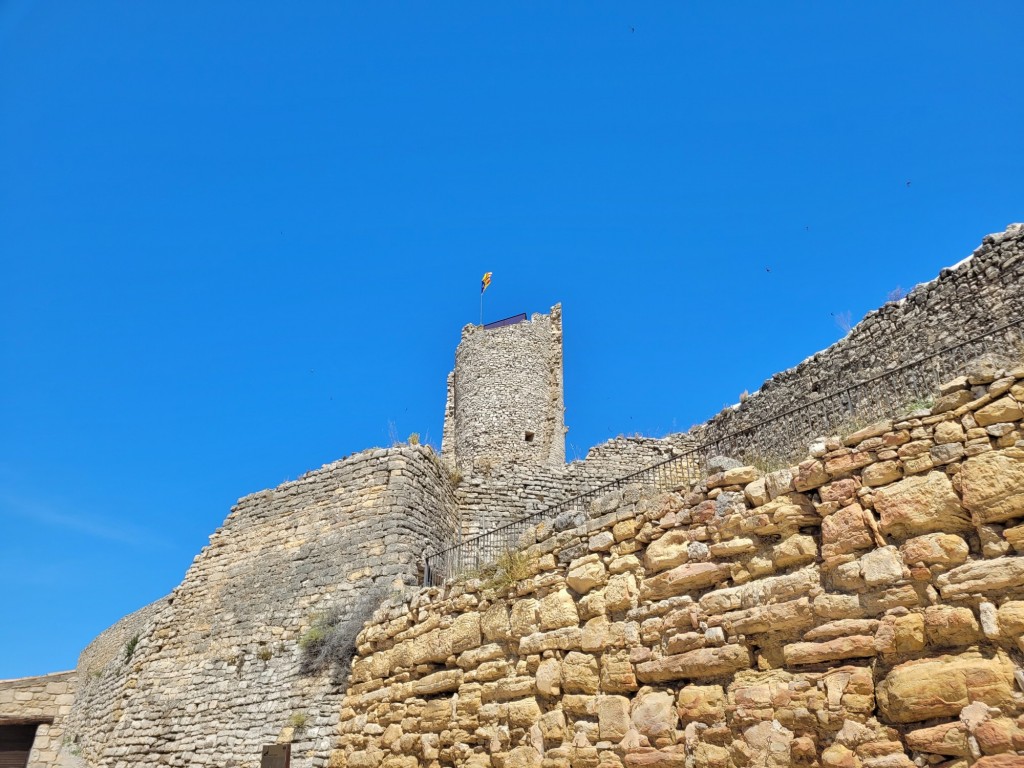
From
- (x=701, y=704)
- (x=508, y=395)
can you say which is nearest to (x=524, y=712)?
(x=701, y=704)

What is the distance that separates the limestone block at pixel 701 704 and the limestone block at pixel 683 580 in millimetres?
758

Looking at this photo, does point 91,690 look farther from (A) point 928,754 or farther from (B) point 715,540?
(A) point 928,754

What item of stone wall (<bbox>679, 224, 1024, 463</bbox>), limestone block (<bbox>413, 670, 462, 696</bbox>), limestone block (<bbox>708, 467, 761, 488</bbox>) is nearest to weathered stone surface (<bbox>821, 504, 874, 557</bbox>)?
limestone block (<bbox>708, 467, 761, 488</bbox>)

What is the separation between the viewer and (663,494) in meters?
7.00

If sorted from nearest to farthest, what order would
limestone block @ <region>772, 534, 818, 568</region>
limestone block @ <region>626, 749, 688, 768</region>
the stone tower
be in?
limestone block @ <region>772, 534, 818, 568</region>, limestone block @ <region>626, 749, 688, 768</region>, the stone tower

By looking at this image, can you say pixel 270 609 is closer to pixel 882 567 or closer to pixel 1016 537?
pixel 882 567

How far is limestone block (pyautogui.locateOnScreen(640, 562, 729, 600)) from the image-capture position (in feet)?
20.3

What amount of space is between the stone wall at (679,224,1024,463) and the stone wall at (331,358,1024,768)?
0.95 meters

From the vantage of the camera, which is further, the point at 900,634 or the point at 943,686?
the point at 900,634

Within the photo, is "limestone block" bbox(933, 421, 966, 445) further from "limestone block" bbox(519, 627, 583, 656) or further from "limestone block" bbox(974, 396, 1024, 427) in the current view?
"limestone block" bbox(519, 627, 583, 656)

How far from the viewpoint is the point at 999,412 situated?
16.6 ft

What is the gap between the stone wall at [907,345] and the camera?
23.1ft

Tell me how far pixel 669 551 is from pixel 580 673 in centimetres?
138

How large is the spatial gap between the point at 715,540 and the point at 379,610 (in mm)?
5437
